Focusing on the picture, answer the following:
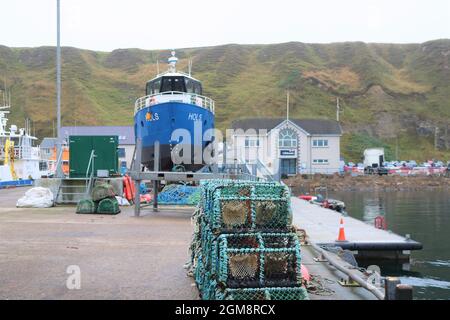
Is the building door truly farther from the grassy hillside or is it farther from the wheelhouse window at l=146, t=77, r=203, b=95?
the wheelhouse window at l=146, t=77, r=203, b=95

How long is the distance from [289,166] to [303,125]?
6.12 m

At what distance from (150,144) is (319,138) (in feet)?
161

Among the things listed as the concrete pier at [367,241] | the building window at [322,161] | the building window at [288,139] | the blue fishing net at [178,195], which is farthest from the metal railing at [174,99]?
the building window at [322,161]

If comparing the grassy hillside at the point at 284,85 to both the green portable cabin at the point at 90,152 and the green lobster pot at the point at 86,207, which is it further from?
the green lobster pot at the point at 86,207

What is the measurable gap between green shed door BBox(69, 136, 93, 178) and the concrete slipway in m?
6.02

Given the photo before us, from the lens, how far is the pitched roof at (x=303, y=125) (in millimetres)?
67250

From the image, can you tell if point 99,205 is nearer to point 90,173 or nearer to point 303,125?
point 90,173

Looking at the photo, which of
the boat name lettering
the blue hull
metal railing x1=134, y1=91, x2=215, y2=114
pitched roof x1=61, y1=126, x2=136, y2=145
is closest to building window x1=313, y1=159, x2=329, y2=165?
pitched roof x1=61, y1=126, x2=136, y2=145

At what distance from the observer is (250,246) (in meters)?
5.87

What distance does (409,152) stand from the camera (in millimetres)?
90938

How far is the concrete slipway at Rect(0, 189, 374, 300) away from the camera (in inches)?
259

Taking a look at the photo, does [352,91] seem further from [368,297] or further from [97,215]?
[368,297]

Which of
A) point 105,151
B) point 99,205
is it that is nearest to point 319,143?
point 105,151
